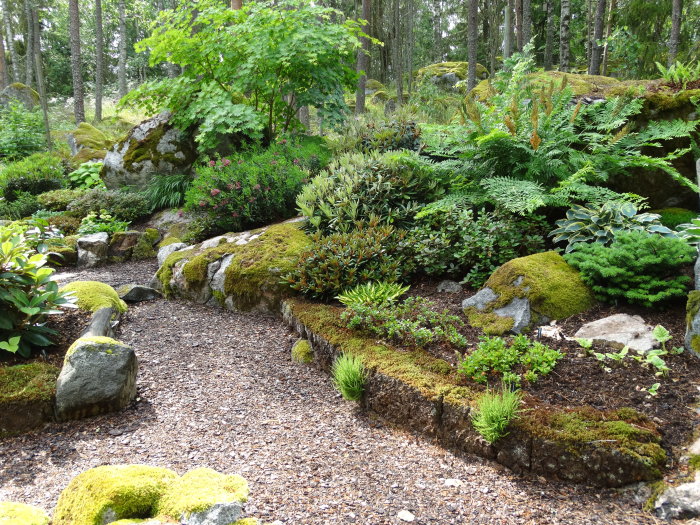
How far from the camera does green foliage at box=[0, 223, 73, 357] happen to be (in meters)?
3.92

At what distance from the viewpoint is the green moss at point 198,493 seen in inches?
89.3

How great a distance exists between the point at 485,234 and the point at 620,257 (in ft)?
4.60

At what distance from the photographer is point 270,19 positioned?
26.7 feet

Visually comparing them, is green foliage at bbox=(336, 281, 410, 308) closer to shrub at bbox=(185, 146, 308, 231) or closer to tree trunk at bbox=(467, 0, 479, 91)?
shrub at bbox=(185, 146, 308, 231)

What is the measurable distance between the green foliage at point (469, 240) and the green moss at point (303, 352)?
1529mm

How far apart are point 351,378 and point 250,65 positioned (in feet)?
20.5

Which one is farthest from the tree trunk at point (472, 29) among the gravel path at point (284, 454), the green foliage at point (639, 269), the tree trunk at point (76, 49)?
the tree trunk at point (76, 49)

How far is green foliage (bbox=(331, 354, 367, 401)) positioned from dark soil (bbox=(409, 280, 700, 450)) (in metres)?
0.67

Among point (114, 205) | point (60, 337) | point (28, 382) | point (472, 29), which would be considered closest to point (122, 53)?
point (114, 205)

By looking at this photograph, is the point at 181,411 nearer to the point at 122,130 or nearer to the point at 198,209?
the point at 198,209

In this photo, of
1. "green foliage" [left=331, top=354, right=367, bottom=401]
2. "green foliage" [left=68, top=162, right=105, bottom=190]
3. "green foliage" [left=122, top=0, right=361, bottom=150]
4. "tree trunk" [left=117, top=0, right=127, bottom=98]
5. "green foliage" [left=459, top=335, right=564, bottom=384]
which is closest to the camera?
"green foliage" [left=459, top=335, right=564, bottom=384]

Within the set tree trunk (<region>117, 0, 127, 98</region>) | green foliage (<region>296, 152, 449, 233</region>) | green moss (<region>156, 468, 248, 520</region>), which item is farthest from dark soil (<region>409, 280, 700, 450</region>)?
tree trunk (<region>117, 0, 127, 98</region>)

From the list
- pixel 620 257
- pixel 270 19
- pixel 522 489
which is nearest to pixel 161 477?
pixel 522 489

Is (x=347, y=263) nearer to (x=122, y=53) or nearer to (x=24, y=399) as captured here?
(x=24, y=399)
